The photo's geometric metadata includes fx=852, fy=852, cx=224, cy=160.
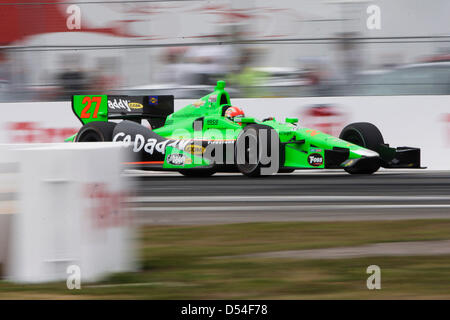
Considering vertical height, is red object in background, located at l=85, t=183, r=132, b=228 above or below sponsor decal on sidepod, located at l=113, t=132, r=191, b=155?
below

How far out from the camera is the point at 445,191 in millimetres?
10078

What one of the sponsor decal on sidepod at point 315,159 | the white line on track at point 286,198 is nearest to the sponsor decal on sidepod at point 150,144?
the sponsor decal on sidepod at point 315,159

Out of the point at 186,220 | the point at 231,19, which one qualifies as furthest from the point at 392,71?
the point at 186,220

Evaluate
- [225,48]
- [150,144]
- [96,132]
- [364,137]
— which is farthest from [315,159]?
[225,48]

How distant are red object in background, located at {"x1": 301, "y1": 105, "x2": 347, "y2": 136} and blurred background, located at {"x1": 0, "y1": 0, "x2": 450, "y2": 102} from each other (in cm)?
29

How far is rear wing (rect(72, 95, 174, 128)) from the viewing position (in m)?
13.7

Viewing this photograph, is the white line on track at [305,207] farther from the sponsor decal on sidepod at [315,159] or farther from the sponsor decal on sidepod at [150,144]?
the sponsor decal on sidepod at [150,144]

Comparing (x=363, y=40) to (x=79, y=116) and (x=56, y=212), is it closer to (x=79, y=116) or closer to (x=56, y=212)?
(x=79, y=116)

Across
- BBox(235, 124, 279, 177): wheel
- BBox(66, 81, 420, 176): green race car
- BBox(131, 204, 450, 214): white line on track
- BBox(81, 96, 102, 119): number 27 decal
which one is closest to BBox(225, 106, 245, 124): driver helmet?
BBox(66, 81, 420, 176): green race car

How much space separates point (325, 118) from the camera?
14047 mm

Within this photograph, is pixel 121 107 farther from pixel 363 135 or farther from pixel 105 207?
pixel 105 207

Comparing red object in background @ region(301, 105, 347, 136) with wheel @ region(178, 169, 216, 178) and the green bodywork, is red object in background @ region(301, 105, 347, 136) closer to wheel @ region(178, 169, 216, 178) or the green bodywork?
the green bodywork

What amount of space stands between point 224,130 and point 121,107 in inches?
88.1
